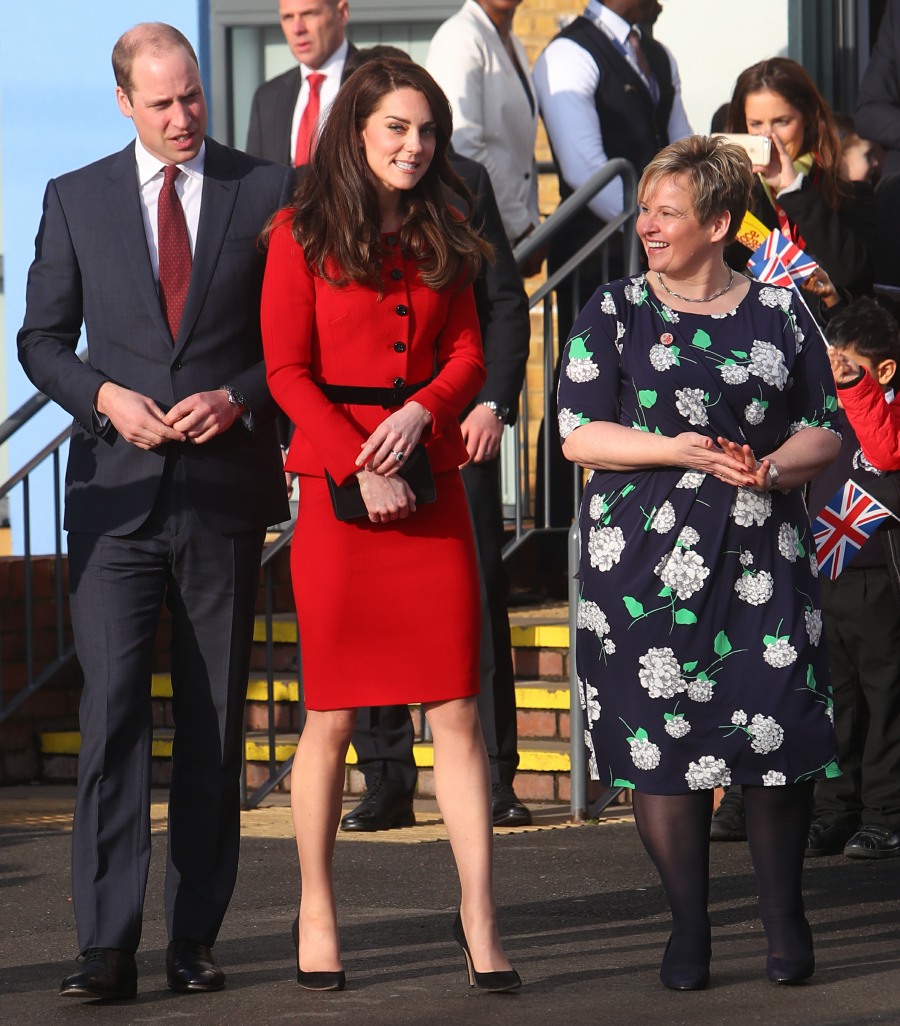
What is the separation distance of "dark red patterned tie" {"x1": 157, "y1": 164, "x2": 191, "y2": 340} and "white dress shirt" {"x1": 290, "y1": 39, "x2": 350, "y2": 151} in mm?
3138

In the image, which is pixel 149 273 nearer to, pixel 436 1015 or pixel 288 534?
pixel 436 1015

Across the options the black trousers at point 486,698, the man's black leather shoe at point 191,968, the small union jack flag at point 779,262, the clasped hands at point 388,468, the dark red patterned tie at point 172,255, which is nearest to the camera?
the clasped hands at point 388,468

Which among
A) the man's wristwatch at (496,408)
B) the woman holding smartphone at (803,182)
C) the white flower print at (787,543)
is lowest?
the white flower print at (787,543)

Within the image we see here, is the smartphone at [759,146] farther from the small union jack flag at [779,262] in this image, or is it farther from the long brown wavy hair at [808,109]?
the small union jack flag at [779,262]

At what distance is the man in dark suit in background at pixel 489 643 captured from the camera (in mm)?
5984

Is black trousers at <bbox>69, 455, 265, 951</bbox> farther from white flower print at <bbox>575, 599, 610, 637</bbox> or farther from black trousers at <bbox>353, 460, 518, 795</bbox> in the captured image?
black trousers at <bbox>353, 460, 518, 795</bbox>

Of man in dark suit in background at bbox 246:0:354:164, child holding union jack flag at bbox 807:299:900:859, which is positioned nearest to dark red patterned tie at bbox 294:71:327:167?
man in dark suit in background at bbox 246:0:354:164

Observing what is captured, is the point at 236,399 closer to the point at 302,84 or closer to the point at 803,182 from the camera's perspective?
the point at 803,182

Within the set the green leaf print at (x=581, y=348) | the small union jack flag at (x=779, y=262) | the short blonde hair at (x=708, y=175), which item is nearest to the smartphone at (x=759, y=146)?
the small union jack flag at (x=779, y=262)

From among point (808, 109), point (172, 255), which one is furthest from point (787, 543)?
point (808, 109)

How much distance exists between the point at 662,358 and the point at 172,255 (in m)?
1.12

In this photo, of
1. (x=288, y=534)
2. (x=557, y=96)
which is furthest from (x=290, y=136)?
(x=288, y=534)

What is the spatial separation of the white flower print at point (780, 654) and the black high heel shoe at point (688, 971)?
0.62 metres

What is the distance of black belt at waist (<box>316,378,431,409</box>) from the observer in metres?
4.32
